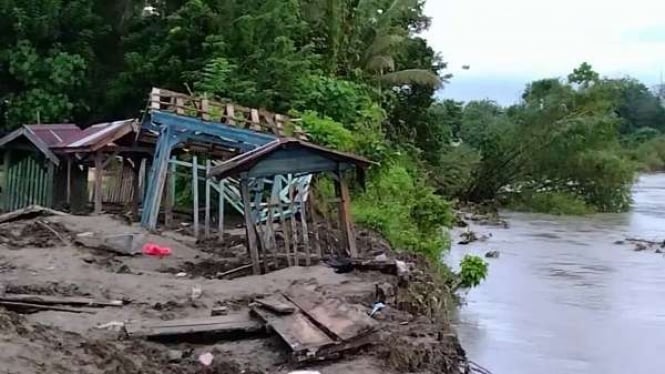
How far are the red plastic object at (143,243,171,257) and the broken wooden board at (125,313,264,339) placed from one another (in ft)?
13.4

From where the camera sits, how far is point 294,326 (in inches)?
271

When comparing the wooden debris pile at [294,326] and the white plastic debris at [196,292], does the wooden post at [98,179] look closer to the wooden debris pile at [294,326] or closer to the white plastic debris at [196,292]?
the white plastic debris at [196,292]

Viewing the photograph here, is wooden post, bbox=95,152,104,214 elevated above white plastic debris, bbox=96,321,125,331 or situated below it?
above

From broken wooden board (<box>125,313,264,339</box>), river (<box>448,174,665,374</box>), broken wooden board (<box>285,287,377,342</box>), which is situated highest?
broken wooden board (<box>285,287,377,342</box>)

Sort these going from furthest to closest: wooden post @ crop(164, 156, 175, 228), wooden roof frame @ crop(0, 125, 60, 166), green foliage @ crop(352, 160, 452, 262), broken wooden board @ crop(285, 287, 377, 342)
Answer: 1. wooden roof frame @ crop(0, 125, 60, 166)
2. wooden post @ crop(164, 156, 175, 228)
3. green foliage @ crop(352, 160, 452, 262)
4. broken wooden board @ crop(285, 287, 377, 342)

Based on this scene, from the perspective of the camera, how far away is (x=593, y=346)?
13.5 meters

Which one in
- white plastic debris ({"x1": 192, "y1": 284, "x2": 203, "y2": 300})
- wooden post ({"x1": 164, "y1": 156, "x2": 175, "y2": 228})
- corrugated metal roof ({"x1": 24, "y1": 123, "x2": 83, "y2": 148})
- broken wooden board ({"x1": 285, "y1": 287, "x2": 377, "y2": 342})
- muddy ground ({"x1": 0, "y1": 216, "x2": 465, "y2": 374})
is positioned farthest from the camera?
corrugated metal roof ({"x1": 24, "y1": 123, "x2": 83, "y2": 148})

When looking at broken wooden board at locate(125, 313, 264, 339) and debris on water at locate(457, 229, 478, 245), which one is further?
debris on water at locate(457, 229, 478, 245)

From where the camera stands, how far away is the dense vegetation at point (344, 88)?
17.4m

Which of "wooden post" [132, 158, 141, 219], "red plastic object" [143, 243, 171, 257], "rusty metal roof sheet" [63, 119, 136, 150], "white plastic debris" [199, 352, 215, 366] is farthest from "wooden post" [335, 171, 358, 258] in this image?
"wooden post" [132, 158, 141, 219]

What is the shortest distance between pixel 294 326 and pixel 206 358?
0.69 meters

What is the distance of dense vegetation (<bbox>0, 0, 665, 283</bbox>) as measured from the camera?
17.4 metres

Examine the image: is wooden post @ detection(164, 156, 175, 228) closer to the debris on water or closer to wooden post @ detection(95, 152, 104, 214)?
wooden post @ detection(95, 152, 104, 214)

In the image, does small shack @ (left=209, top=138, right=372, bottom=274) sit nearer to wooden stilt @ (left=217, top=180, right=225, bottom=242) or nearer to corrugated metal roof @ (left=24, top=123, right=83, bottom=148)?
wooden stilt @ (left=217, top=180, right=225, bottom=242)
